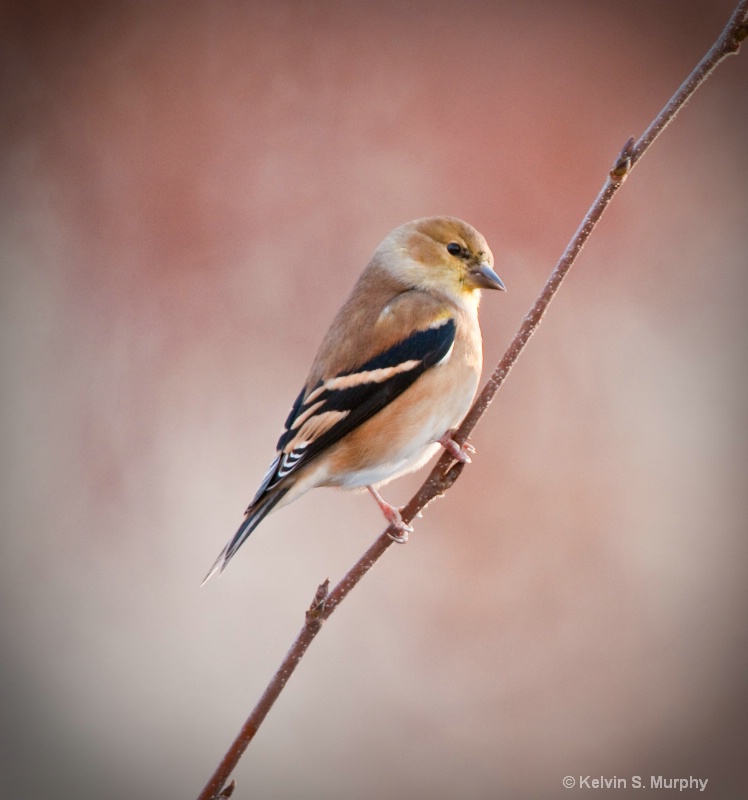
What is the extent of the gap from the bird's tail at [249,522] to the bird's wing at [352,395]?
0.32 feet

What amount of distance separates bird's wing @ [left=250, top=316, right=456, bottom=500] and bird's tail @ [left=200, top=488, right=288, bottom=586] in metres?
0.10

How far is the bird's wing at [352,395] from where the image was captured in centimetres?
219

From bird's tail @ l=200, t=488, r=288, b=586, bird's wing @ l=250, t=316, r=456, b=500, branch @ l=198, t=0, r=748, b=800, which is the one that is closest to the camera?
branch @ l=198, t=0, r=748, b=800

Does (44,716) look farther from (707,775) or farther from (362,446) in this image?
(707,775)

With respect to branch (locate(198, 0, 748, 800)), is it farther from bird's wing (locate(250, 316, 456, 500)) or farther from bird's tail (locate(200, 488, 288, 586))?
bird's wing (locate(250, 316, 456, 500))

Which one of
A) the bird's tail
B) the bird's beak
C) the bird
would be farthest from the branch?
the bird's beak

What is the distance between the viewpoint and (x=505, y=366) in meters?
1.53

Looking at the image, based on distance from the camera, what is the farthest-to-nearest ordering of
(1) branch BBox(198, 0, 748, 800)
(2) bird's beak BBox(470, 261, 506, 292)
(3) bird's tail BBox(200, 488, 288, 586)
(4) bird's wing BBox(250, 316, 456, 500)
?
1. (2) bird's beak BBox(470, 261, 506, 292)
2. (4) bird's wing BBox(250, 316, 456, 500)
3. (3) bird's tail BBox(200, 488, 288, 586)
4. (1) branch BBox(198, 0, 748, 800)

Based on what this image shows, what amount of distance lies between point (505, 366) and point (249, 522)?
75cm

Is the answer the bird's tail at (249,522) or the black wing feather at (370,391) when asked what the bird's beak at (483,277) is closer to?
the black wing feather at (370,391)

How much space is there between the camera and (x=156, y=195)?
14.1 ft

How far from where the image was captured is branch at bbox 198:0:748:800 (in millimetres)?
1330

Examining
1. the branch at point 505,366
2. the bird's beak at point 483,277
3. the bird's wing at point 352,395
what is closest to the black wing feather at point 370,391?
the bird's wing at point 352,395

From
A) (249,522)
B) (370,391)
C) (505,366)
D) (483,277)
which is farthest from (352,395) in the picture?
(505,366)
